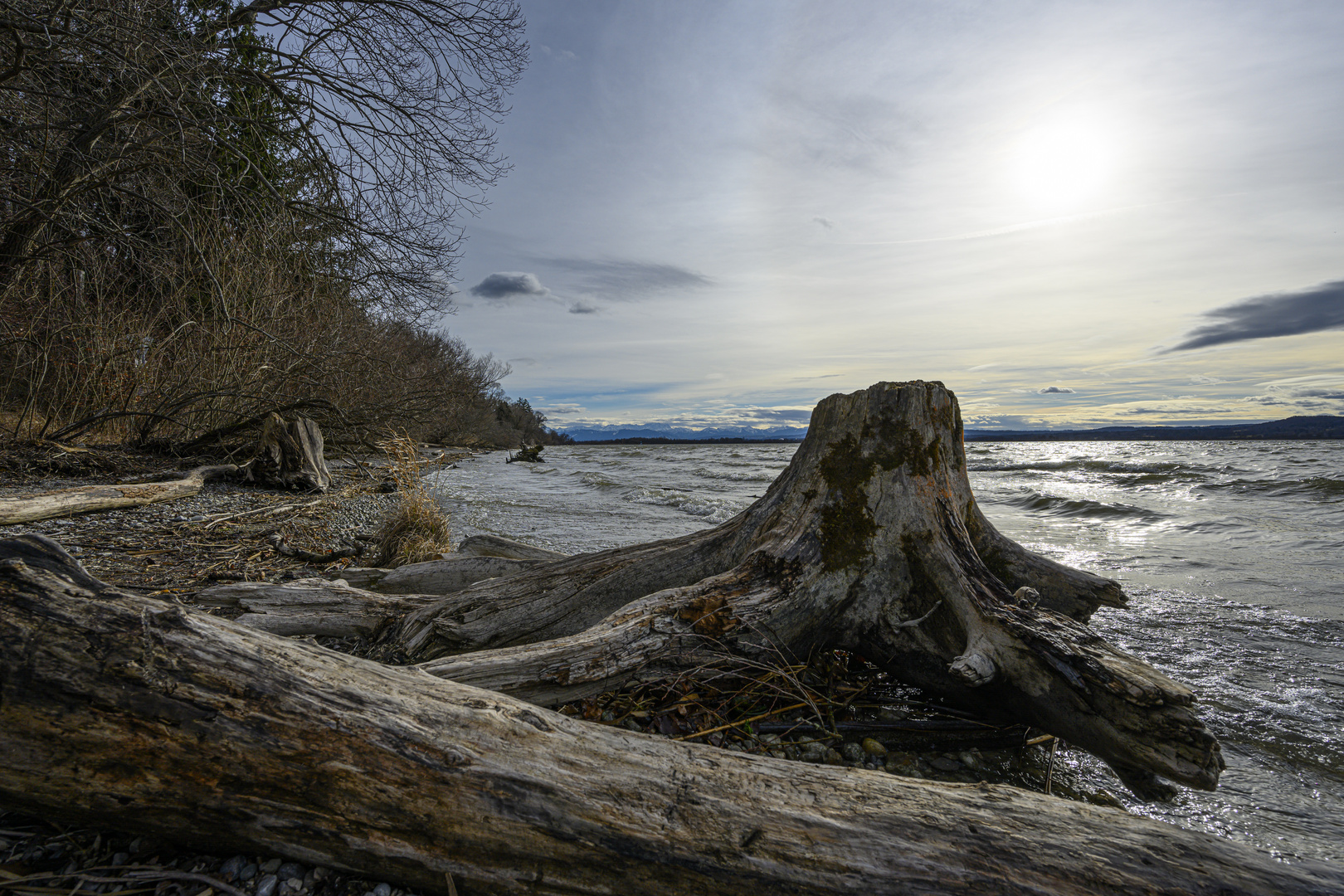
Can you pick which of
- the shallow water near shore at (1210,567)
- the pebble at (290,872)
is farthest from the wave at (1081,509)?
the pebble at (290,872)

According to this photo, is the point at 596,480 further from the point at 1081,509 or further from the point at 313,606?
the point at 313,606

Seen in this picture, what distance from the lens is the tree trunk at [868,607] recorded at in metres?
2.20

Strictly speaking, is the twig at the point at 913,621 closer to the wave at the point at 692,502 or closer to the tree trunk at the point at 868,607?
the tree trunk at the point at 868,607

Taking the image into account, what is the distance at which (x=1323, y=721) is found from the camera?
3025 millimetres

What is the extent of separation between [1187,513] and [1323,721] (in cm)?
939

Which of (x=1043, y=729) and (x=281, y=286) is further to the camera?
(x=281, y=286)

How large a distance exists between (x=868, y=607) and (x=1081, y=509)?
36.4 feet

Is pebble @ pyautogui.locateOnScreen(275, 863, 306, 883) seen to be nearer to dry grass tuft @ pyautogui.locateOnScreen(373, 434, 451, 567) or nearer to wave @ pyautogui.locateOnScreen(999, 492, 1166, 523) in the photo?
dry grass tuft @ pyautogui.locateOnScreen(373, 434, 451, 567)

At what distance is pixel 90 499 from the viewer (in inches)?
236

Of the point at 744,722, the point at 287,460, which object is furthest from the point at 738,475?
the point at 744,722

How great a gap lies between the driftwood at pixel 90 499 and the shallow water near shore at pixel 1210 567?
10.1ft

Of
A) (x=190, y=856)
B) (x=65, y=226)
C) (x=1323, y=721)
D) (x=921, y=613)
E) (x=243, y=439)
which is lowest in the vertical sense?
(x=1323, y=721)

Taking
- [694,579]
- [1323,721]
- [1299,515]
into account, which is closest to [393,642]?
[694,579]

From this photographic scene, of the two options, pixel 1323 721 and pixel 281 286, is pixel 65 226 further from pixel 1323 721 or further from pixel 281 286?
pixel 1323 721
